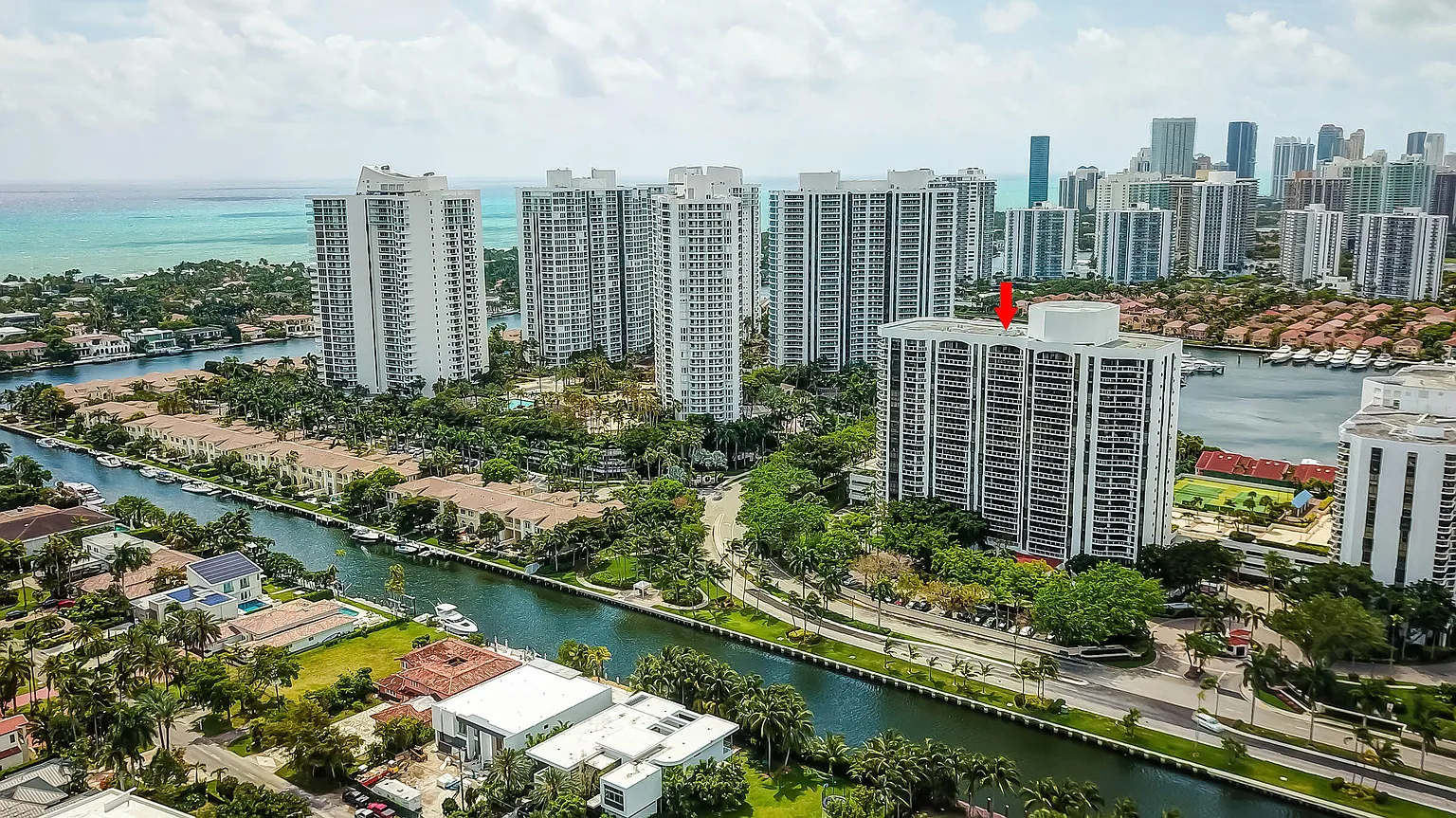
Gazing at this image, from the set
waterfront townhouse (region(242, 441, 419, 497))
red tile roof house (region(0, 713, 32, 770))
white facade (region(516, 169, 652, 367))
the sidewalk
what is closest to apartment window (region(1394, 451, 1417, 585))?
the sidewalk

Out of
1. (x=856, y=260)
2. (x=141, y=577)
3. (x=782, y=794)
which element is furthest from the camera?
(x=856, y=260)

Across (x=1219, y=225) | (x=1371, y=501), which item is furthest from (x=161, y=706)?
(x=1219, y=225)

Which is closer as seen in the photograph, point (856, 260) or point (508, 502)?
point (508, 502)

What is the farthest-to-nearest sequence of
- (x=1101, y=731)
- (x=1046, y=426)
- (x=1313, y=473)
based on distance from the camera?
(x=1313, y=473) < (x=1046, y=426) < (x=1101, y=731)

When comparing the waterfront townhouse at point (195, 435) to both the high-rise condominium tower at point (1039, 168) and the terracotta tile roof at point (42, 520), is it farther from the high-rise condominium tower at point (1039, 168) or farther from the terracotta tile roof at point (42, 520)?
the high-rise condominium tower at point (1039, 168)

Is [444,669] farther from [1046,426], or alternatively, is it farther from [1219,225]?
[1219,225]

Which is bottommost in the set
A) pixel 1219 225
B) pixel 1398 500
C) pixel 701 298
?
pixel 1398 500
